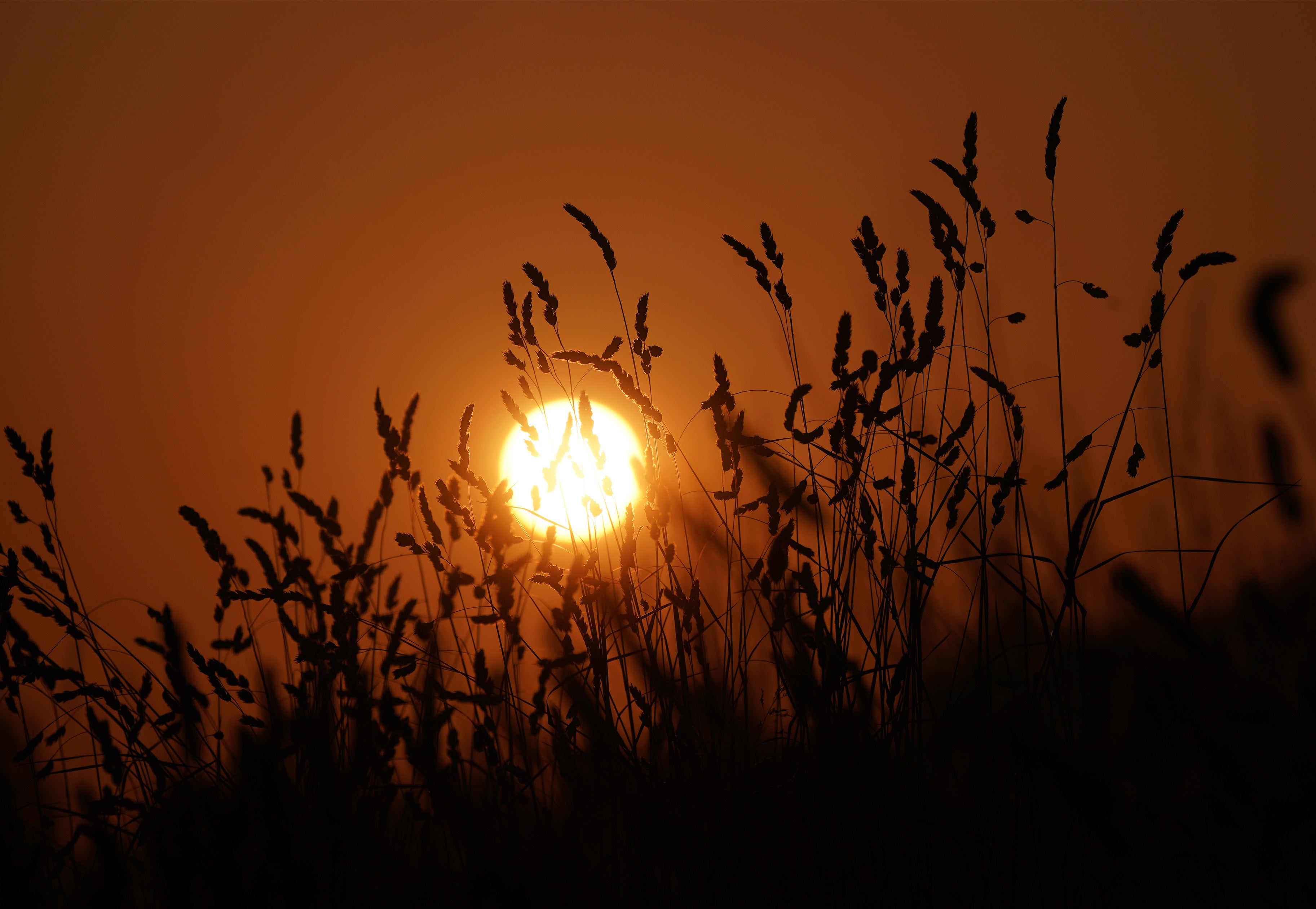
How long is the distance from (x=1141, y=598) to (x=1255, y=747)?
0.27 meters

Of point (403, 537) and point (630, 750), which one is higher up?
point (403, 537)

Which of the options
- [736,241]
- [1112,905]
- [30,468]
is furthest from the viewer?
[30,468]

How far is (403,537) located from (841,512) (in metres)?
0.73

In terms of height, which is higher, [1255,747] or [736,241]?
[736,241]

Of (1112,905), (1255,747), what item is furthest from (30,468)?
(1255,747)

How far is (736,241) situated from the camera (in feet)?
4.21

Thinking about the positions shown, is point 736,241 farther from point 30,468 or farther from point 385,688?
point 30,468

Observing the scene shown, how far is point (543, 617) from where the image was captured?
134cm

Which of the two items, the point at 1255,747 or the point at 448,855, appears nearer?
the point at 1255,747

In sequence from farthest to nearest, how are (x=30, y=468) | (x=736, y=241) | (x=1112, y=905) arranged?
(x=30, y=468) < (x=736, y=241) < (x=1112, y=905)

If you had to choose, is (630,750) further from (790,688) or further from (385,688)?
(385,688)

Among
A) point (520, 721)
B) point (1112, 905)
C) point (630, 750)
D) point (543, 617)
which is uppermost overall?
point (543, 617)

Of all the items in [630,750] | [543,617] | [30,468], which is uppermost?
[30,468]

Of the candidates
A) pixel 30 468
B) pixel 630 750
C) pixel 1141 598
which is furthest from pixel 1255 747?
pixel 30 468
